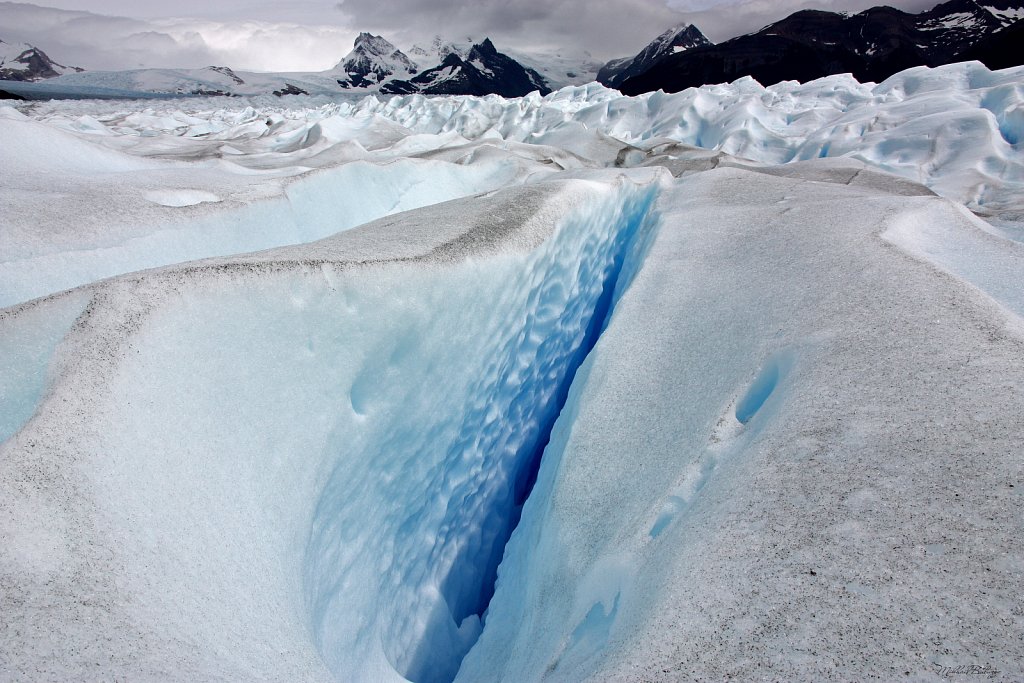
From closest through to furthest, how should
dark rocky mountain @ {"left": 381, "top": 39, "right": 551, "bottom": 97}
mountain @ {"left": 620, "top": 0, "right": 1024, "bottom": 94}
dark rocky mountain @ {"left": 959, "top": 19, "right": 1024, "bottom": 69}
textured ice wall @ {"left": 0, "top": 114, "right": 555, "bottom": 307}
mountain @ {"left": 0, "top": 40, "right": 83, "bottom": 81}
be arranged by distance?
textured ice wall @ {"left": 0, "top": 114, "right": 555, "bottom": 307}, dark rocky mountain @ {"left": 959, "top": 19, "right": 1024, "bottom": 69}, mountain @ {"left": 620, "top": 0, "right": 1024, "bottom": 94}, dark rocky mountain @ {"left": 381, "top": 39, "right": 551, "bottom": 97}, mountain @ {"left": 0, "top": 40, "right": 83, "bottom": 81}

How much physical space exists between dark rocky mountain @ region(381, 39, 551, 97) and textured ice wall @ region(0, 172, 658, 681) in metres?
109

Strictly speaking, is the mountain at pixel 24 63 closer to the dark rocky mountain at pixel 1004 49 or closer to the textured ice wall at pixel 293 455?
the dark rocky mountain at pixel 1004 49

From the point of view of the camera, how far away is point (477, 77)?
361 feet

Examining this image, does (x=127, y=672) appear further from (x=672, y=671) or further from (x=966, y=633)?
(x=966, y=633)

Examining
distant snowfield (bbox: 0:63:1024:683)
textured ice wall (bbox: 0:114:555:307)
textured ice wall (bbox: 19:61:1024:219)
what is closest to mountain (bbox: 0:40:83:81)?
textured ice wall (bbox: 19:61:1024:219)

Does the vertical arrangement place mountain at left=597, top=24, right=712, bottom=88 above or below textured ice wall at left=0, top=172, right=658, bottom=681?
above

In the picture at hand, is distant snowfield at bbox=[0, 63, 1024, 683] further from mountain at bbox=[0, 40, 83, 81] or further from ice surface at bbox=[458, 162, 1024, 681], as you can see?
mountain at bbox=[0, 40, 83, 81]

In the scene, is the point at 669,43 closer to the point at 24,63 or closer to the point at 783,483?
the point at 783,483

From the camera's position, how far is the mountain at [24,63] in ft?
374

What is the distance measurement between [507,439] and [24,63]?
573ft

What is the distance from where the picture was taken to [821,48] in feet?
137

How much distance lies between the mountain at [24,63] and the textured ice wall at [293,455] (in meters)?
157

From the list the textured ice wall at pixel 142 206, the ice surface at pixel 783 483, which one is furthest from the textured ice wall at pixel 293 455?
the textured ice wall at pixel 142 206

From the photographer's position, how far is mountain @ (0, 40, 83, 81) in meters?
114
